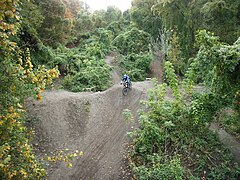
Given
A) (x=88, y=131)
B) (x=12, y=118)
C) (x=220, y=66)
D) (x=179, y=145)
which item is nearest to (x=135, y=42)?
(x=88, y=131)

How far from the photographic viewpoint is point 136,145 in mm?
8516

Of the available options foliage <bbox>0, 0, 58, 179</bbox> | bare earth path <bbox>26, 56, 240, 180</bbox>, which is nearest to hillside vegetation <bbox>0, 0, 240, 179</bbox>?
foliage <bbox>0, 0, 58, 179</bbox>

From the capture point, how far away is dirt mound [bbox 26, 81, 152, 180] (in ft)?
26.1

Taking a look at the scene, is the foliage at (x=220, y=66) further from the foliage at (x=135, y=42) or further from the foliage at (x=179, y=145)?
the foliage at (x=135, y=42)

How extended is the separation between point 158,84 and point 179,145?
459cm

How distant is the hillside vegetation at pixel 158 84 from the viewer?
162 inches

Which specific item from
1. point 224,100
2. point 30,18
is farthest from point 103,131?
point 30,18

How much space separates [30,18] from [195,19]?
34.8 ft

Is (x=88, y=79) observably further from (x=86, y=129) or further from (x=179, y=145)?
(x=179, y=145)

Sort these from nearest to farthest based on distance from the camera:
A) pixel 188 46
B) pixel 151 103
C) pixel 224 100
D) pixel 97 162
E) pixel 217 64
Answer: pixel 217 64
pixel 224 100
pixel 97 162
pixel 151 103
pixel 188 46

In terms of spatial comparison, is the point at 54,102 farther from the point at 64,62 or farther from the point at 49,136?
the point at 64,62

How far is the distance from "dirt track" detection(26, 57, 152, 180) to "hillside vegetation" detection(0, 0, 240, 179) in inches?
32.0

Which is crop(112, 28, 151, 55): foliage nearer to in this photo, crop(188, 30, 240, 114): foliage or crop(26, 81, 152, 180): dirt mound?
crop(26, 81, 152, 180): dirt mound

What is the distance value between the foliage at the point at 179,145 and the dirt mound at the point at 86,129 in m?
0.88
